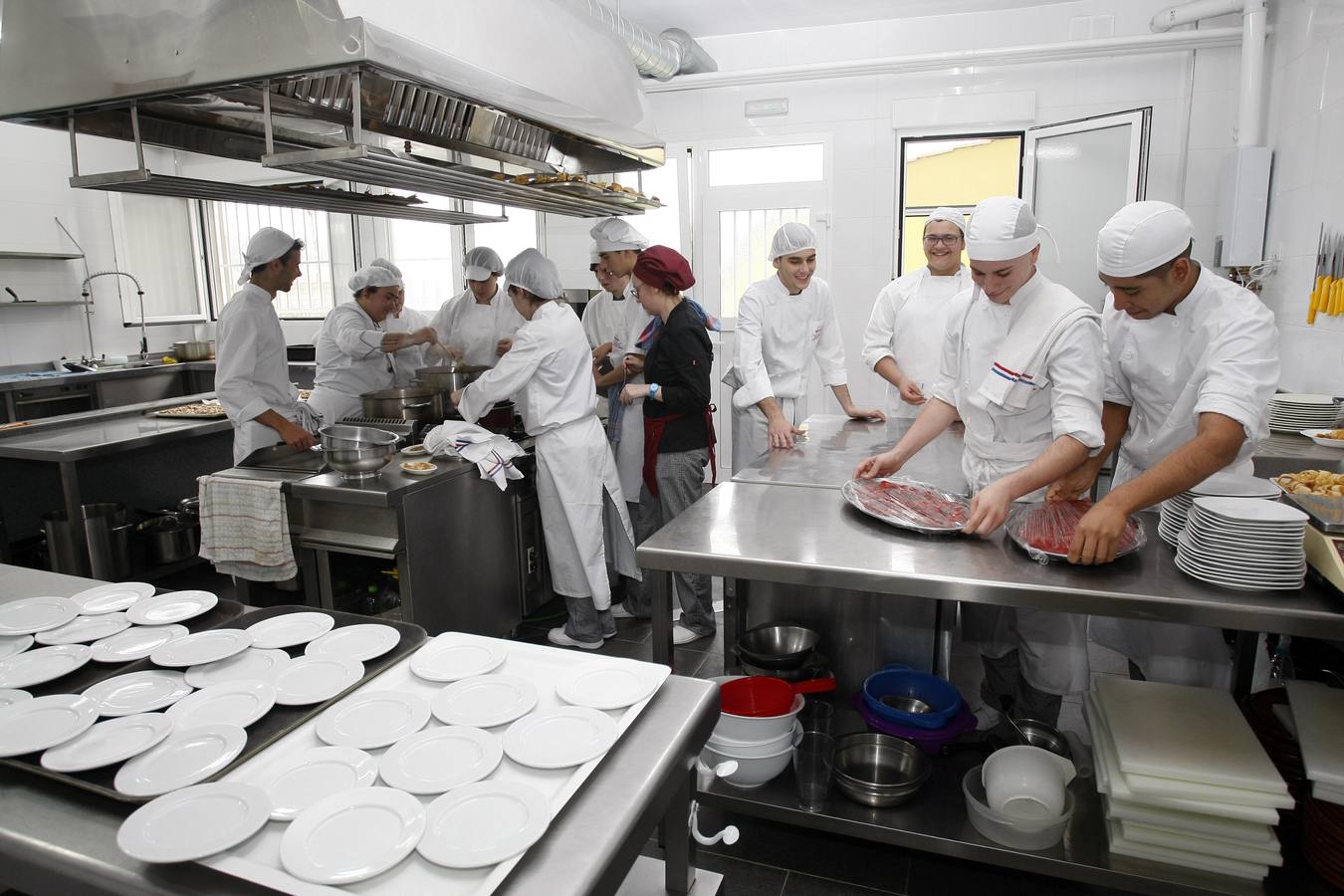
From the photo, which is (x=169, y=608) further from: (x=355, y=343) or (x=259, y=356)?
(x=355, y=343)

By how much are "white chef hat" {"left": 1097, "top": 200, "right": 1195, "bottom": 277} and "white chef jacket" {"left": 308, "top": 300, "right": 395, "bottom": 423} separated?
373 cm

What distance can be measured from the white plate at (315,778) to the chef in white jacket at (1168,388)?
154 centimetres

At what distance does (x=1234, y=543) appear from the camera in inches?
65.8

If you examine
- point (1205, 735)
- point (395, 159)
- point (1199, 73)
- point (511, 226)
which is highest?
point (1199, 73)

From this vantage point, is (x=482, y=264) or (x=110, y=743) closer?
(x=110, y=743)

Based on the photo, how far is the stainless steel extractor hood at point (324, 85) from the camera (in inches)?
66.4

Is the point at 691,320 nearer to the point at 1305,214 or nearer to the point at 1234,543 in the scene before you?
the point at 1234,543

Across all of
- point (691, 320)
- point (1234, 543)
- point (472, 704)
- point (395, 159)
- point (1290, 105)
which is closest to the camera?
point (472, 704)

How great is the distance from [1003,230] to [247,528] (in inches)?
112

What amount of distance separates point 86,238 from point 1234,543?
8213mm

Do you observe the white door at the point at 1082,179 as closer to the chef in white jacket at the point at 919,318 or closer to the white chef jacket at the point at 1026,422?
the chef in white jacket at the point at 919,318

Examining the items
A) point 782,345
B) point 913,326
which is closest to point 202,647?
point 782,345

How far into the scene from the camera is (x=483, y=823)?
37.7 inches

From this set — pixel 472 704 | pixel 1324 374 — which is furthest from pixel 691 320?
pixel 1324 374
